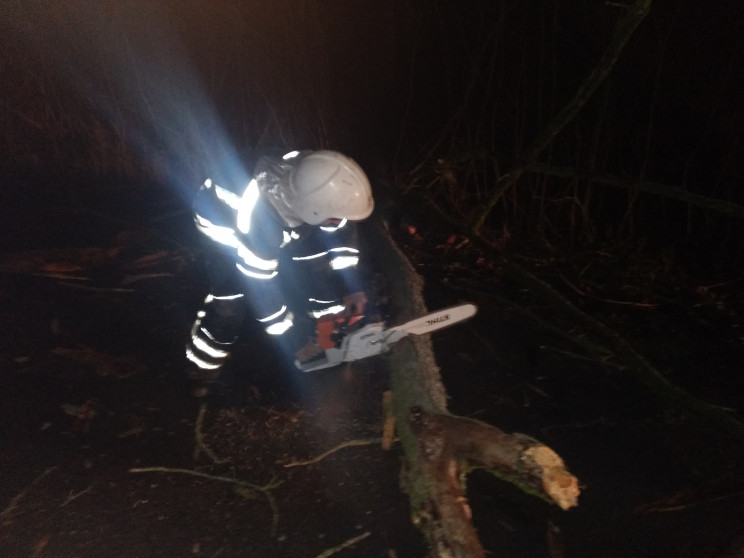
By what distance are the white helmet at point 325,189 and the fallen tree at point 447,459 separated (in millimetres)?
791

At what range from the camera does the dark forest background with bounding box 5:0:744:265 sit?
5.46m

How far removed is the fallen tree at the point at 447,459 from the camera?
2.25 metres

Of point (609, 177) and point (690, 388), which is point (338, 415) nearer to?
point (690, 388)

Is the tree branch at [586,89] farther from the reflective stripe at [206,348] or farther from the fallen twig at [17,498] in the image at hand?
the fallen twig at [17,498]

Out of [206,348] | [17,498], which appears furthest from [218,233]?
[17,498]

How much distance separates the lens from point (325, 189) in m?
2.71

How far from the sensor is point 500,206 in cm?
634

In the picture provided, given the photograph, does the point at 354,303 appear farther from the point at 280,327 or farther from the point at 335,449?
the point at 335,449

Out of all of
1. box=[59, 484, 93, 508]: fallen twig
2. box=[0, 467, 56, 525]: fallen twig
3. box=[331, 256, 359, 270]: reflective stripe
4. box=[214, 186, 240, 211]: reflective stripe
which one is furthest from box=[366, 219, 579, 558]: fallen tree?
box=[0, 467, 56, 525]: fallen twig

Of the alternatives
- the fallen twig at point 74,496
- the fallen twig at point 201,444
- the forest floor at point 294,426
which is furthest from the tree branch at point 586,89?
the fallen twig at point 74,496

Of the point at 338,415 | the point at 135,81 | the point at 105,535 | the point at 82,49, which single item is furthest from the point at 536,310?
the point at 82,49

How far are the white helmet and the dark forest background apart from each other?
2502 mm

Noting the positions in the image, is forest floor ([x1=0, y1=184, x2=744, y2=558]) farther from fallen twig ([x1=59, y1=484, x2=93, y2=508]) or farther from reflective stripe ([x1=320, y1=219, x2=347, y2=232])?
reflective stripe ([x1=320, y1=219, x2=347, y2=232])

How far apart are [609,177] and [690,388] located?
188cm
